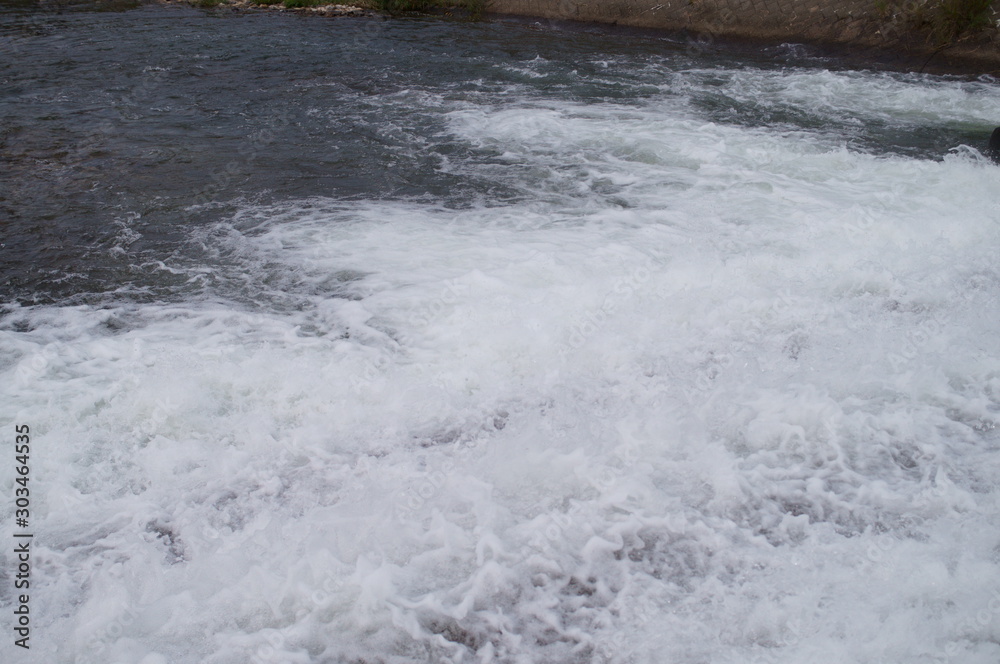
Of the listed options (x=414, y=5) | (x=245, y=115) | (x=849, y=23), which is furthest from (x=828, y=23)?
(x=245, y=115)

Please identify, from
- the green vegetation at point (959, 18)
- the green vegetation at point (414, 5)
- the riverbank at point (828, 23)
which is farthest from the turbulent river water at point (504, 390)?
the green vegetation at point (414, 5)

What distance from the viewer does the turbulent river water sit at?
9.17 ft

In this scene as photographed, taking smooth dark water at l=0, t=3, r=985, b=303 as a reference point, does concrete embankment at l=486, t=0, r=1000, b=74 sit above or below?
above

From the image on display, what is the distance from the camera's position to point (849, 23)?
1081 cm

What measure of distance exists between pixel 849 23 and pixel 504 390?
10.1m

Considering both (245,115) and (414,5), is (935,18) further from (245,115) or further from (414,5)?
(245,115)

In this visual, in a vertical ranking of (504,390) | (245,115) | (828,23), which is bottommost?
(504,390)

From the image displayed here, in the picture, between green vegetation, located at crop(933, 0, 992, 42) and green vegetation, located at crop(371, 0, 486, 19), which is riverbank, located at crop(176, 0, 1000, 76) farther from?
green vegetation, located at crop(371, 0, 486, 19)

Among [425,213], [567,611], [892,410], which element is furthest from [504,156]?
[567,611]

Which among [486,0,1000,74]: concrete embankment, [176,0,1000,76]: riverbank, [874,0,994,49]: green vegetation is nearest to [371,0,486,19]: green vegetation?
[176,0,1000,76]: riverbank

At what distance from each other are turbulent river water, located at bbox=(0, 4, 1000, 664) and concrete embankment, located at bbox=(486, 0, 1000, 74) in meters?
2.89

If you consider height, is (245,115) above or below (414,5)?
below

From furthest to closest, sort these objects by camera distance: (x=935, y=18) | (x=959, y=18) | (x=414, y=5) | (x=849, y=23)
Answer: (x=414, y=5), (x=849, y=23), (x=935, y=18), (x=959, y=18)

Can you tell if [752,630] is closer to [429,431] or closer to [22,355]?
[429,431]
